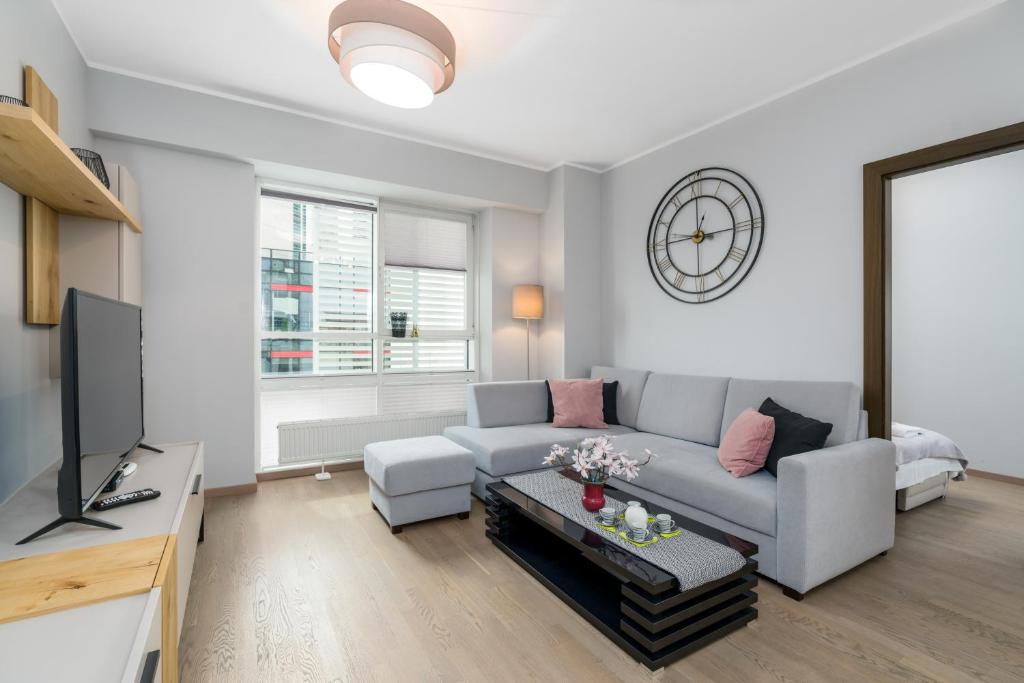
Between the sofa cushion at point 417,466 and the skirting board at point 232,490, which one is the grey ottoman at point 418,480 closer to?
the sofa cushion at point 417,466

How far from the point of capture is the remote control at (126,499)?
164 cm

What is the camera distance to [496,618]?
201 cm

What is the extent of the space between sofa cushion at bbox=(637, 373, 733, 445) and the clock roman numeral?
0.88 metres

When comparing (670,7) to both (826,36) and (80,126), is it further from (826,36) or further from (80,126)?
(80,126)

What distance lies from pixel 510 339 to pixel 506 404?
1.00m

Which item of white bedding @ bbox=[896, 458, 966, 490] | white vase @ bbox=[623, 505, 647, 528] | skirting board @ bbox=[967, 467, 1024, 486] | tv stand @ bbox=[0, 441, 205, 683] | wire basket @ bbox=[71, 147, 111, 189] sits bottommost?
skirting board @ bbox=[967, 467, 1024, 486]

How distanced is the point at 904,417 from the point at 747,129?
10.5 feet

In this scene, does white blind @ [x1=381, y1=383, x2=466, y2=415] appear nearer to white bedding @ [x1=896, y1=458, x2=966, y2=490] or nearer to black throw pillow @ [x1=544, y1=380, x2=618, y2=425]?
black throw pillow @ [x1=544, y1=380, x2=618, y2=425]

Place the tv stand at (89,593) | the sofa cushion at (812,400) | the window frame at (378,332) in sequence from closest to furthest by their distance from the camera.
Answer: the tv stand at (89,593) → the sofa cushion at (812,400) → the window frame at (378,332)

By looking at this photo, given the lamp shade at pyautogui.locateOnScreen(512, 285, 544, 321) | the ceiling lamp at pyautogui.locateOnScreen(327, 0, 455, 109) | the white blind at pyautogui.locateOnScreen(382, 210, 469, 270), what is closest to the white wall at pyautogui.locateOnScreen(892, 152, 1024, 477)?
the lamp shade at pyautogui.locateOnScreen(512, 285, 544, 321)

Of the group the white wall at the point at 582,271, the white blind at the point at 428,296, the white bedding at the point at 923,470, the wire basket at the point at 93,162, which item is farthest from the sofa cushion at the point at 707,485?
the wire basket at the point at 93,162

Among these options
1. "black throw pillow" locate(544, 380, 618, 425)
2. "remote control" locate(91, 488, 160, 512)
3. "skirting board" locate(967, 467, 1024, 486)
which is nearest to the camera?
"remote control" locate(91, 488, 160, 512)

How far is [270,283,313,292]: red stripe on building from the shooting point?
3.96 m

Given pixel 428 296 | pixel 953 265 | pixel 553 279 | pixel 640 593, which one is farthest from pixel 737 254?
pixel 428 296
